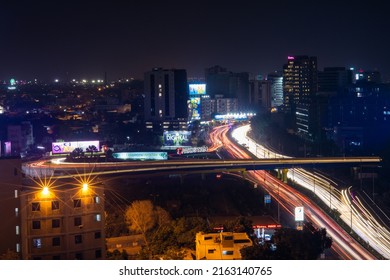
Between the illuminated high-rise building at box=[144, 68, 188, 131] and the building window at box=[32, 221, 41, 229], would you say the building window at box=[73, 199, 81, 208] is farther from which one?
the illuminated high-rise building at box=[144, 68, 188, 131]

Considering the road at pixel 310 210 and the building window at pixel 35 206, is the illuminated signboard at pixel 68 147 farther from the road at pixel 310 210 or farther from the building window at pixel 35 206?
the building window at pixel 35 206

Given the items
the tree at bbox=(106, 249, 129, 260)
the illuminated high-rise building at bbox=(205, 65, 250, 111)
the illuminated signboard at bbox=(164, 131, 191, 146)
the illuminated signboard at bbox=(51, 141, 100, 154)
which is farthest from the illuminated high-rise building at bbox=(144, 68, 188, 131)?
the tree at bbox=(106, 249, 129, 260)

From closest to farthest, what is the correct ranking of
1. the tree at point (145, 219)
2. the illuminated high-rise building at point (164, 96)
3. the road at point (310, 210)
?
1. the road at point (310, 210)
2. the tree at point (145, 219)
3. the illuminated high-rise building at point (164, 96)

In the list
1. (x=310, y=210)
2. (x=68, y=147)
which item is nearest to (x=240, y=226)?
(x=310, y=210)

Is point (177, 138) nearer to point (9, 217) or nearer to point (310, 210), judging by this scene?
point (310, 210)

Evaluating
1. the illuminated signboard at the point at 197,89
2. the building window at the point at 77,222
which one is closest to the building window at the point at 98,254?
the building window at the point at 77,222

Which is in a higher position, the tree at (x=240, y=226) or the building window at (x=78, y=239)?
the building window at (x=78, y=239)

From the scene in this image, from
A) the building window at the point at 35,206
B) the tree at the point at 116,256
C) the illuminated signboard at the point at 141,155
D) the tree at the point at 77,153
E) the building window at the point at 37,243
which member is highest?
the building window at the point at 35,206

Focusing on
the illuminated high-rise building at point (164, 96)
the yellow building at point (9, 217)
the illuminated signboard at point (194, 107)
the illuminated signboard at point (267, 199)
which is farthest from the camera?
the illuminated signboard at point (194, 107)
